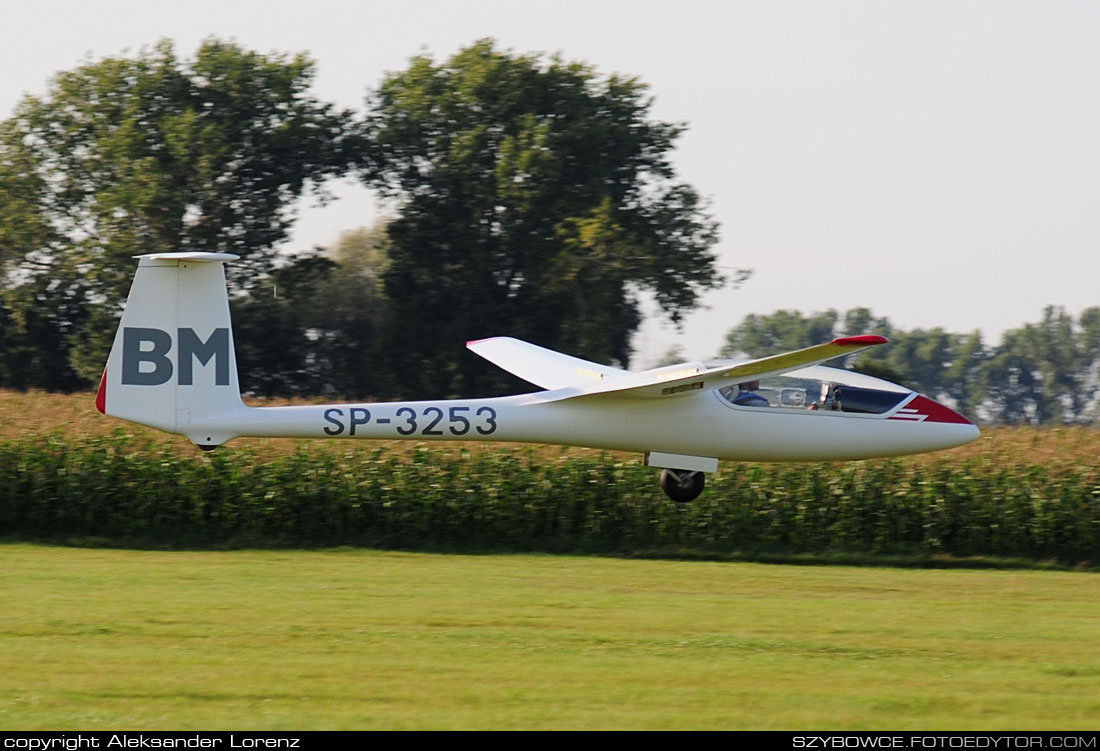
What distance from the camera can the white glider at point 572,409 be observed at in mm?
12438

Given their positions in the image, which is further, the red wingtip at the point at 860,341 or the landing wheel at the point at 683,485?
the landing wheel at the point at 683,485

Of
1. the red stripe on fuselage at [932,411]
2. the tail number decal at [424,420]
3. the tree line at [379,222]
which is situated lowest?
the tail number decal at [424,420]

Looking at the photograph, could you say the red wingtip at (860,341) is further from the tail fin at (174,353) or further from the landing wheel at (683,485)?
the tail fin at (174,353)

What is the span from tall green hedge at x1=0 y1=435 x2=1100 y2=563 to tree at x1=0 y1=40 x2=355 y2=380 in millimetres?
16393

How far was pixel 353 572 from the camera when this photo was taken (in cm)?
1658

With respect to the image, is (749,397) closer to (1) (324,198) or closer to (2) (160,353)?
(2) (160,353)

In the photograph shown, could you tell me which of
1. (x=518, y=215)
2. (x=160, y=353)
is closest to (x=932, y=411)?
(x=160, y=353)

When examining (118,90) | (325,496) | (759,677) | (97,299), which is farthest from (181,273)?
(118,90)

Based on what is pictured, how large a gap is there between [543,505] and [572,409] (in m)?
6.57

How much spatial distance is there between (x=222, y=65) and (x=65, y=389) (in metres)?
10.8

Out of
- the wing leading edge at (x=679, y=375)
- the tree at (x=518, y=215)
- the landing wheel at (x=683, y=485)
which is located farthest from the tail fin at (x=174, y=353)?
the tree at (x=518, y=215)

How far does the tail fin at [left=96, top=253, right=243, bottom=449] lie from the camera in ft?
40.4

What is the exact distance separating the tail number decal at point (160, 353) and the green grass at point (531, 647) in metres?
2.42

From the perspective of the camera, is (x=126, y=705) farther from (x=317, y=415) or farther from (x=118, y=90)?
(x=118, y=90)
